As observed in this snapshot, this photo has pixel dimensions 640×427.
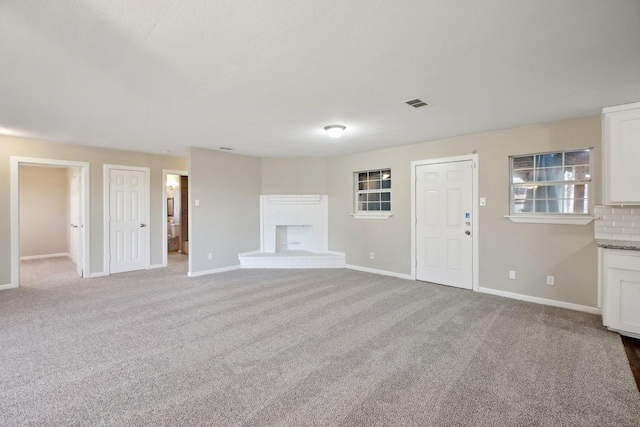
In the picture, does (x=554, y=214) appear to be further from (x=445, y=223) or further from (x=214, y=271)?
(x=214, y=271)

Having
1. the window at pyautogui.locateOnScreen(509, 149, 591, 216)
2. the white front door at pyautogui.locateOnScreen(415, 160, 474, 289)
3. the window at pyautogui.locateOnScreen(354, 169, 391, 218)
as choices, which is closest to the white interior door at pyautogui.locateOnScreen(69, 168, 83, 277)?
the window at pyautogui.locateOnScreen(354, 169, 391, 218)

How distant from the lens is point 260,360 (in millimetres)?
2508

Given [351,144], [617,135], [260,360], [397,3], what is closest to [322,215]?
[351,144]

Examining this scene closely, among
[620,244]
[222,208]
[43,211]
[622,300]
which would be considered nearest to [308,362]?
[622,300]

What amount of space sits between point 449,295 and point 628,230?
6.95 ft

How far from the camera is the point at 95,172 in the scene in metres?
5.56

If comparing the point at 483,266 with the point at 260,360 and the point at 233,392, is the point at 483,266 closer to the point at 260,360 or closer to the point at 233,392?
the point at 260,360

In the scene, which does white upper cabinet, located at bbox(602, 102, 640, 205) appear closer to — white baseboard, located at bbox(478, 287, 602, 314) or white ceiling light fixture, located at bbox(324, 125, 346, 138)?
white baseboard, located at bbox(478, 287, 602, 314)

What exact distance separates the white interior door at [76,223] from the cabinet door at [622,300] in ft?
25.7

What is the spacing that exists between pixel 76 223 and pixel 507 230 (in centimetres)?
814

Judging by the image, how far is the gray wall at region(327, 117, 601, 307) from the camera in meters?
3.62

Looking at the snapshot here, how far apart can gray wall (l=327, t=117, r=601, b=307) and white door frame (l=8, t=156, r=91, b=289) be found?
531 centimetres

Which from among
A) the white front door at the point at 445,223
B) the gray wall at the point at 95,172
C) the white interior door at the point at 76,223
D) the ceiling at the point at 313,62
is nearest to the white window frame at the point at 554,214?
the white front door at the point at 445,223

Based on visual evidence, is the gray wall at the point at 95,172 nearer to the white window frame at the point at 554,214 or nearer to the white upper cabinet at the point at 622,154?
the white window frame at the point at 554,214
